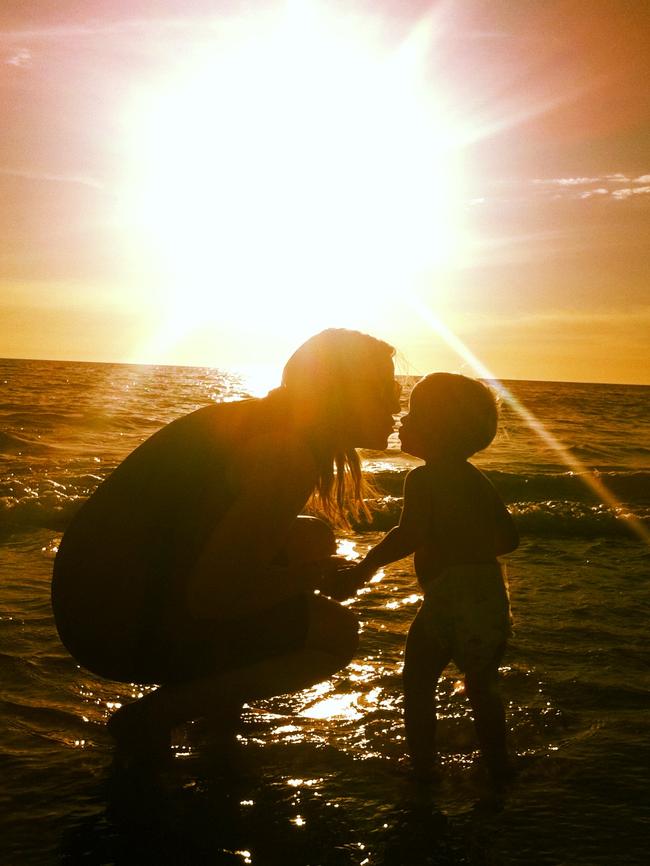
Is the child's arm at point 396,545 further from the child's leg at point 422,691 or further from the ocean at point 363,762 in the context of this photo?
the ocean at point 363,762

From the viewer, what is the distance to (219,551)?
277 centimetres

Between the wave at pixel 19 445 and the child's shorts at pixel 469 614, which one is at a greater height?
the child's shorts at pixel 469 614

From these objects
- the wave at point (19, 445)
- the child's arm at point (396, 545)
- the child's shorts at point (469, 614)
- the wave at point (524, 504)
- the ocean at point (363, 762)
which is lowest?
the ocean at point (363, 762)

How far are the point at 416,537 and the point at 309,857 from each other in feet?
4.21

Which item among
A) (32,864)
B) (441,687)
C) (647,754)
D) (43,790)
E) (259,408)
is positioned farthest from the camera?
(441,687)

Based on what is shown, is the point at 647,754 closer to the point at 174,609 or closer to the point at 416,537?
the point at 416,537

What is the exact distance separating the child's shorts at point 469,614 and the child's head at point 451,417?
53 cm

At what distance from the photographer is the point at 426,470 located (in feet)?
11.3

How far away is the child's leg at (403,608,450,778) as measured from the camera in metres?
3.16

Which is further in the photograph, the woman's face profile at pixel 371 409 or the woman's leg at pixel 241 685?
the woman's face profile at pixel 371 409

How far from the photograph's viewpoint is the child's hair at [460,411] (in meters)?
3.42

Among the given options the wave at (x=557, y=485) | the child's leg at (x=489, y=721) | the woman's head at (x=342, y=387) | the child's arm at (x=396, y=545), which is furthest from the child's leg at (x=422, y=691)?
the wave at (x=557, y=485)


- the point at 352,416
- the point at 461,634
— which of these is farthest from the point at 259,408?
the point at 461,634

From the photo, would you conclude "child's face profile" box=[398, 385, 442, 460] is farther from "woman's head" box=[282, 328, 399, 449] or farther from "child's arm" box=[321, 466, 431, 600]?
"woman's head" box=[282, 328, 399, 449]
